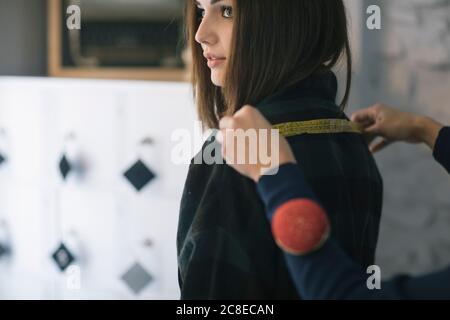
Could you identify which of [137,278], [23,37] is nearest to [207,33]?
[137,278]

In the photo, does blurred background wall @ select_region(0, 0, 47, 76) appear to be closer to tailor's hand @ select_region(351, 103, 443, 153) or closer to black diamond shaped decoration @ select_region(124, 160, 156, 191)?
black diamond shaped decoration @ select_region(124, 160, 156, 191)

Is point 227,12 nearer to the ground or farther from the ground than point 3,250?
farther from the ground

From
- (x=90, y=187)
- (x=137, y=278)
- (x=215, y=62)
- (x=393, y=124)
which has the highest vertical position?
(x=215, y=62)

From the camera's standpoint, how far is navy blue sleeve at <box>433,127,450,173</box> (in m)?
0.96

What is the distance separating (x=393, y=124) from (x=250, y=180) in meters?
0.42

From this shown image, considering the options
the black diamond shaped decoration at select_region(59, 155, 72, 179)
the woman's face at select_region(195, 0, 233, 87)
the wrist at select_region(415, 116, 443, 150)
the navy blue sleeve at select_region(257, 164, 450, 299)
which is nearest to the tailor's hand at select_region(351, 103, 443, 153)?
the wrist at select_region(415, 116, 443, 150)

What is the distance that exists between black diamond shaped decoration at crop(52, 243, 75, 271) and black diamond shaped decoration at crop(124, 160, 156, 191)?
0.27m

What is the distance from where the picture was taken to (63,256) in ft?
5.73

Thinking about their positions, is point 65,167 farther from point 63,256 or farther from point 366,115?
point 366,115

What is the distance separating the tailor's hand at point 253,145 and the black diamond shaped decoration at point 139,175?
100cm

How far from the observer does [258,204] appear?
705mm

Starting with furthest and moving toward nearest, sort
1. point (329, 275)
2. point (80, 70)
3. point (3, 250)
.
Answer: point (80, 70), point (3, 250), point (329, 275)

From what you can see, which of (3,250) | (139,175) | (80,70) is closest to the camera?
(139,175)

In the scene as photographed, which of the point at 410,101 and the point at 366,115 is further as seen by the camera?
the point at 410,101
